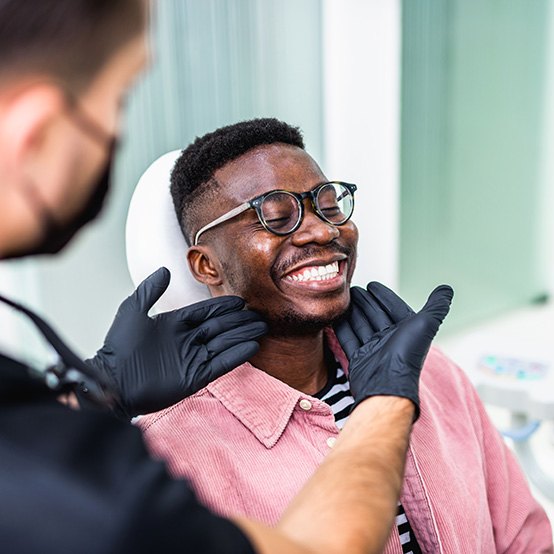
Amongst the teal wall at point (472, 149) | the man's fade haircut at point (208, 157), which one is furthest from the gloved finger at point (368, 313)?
the teal wall at point (472, 149)

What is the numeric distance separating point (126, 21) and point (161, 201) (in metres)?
0.87

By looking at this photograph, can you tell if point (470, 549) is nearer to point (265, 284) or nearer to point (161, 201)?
point (265, 284)

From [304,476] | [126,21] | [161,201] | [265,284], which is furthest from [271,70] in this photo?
[126,21]

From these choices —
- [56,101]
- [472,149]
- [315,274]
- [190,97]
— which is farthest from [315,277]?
[472,149]

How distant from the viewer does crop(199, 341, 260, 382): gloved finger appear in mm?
1166

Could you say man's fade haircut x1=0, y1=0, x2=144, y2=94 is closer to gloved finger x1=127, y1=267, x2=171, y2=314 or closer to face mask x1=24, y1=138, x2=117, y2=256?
face mask x1=24, y1=138, x2=117, y2=256

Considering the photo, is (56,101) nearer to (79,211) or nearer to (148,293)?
(79,211)

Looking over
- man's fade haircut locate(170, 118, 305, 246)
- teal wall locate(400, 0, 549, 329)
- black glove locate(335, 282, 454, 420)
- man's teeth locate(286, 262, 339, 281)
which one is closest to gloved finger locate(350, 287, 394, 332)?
black glove locate(335, 282, 454, 420)

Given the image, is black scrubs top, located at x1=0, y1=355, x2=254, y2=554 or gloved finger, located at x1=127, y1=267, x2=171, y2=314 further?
gloved finger, located at x1=127, y1=267, x2=171, y2=314

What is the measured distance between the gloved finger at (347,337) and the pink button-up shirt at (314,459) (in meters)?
0.11

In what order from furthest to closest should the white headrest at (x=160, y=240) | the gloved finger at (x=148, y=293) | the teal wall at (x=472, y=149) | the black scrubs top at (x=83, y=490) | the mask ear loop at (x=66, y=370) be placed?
the teal wall at (x=472, y=149) < the white headrest at (x=160, y=240) < the gloved finger at (x=148, y=293) < the mask ear loop at (x=66, y=370) < the black scrubs top at (x=83, y=490)

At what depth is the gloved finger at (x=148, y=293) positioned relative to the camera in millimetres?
1166

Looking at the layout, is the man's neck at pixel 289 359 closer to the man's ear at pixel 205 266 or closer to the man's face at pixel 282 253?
the man's face at pixel 282 253

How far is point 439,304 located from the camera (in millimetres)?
1235
